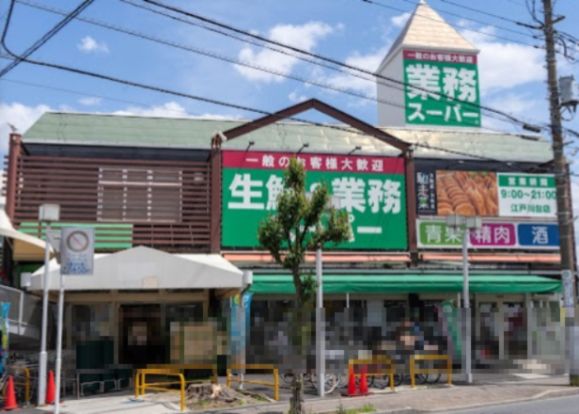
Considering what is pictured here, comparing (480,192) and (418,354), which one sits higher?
(480,192)

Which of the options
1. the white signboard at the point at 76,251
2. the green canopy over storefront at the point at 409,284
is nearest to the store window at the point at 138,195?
the green canopy over storefront at the point at 409,284

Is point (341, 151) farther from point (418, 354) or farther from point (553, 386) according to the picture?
A: point (553, 386)

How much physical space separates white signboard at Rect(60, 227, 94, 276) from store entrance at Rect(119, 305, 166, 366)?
447cm

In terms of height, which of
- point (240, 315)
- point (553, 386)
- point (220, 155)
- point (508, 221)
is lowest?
point (553, 386)

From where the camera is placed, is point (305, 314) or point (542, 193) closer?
point (305, 314)

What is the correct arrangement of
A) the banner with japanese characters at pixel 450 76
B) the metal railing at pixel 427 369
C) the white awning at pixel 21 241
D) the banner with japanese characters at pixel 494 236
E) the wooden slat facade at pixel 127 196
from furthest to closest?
the banner with japanese characters at pixel 450 76, the banner with japanese characters at pixel 494 236, the wooden slat facade at pixel 127 196, the white awning at pixel 21 241, the metal railing at pixel 427 369

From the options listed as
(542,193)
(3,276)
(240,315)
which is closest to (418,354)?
(240,315)

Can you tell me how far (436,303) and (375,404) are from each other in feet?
33.4

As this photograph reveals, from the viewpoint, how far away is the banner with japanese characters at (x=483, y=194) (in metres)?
24.7

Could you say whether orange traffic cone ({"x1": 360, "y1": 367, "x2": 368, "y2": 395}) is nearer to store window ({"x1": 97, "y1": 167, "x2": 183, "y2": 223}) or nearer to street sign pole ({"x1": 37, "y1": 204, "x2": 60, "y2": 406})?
street sign pole ({"x1": 37, "y1": 204, "x2": 60, "y2": 406})

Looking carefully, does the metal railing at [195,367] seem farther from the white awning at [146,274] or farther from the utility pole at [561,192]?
the utility pole at [561,192]

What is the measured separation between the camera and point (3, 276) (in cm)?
2181

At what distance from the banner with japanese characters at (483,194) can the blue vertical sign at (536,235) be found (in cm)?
43

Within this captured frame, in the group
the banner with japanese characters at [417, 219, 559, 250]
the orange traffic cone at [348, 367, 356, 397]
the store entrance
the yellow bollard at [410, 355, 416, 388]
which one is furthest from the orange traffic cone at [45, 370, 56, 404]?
the banner with japanese characters at [417, 219, 559, 250]
